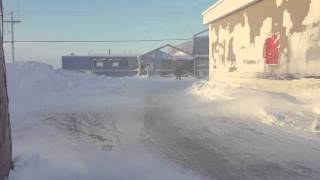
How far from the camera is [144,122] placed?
1238 centimetres

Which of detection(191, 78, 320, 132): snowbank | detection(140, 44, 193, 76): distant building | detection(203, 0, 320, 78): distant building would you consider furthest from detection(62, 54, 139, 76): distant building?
detection(191, 78, 320, 132): snowbank

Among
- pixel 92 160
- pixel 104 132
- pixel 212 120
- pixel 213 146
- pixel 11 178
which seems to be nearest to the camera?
pixel 11 178

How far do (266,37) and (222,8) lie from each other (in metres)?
6.83

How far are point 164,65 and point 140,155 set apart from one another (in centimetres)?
5371

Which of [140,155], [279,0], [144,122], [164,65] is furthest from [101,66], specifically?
[140,155]

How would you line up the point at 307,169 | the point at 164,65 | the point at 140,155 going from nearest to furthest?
the point at 307,169 < the point at 140,155 < the point at 164,65

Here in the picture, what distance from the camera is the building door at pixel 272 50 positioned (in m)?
17.8

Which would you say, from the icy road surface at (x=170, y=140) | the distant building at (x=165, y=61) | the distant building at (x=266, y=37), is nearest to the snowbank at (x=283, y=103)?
the icy road surface at (x=170, y=140)

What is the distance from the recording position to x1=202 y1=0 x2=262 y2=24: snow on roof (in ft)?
70.7

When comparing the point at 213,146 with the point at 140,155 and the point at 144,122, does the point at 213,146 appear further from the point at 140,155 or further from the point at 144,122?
the point at 144,122

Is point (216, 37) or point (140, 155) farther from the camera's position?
point (216, 37)

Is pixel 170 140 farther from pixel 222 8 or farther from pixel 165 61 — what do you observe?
pixel 165 61

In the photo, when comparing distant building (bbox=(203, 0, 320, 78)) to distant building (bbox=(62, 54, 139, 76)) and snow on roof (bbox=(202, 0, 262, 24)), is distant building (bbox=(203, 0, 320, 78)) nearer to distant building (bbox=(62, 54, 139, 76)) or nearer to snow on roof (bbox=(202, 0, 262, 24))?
snow on roof (bbox=(202, 0, 262, 24))

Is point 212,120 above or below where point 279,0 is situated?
below
